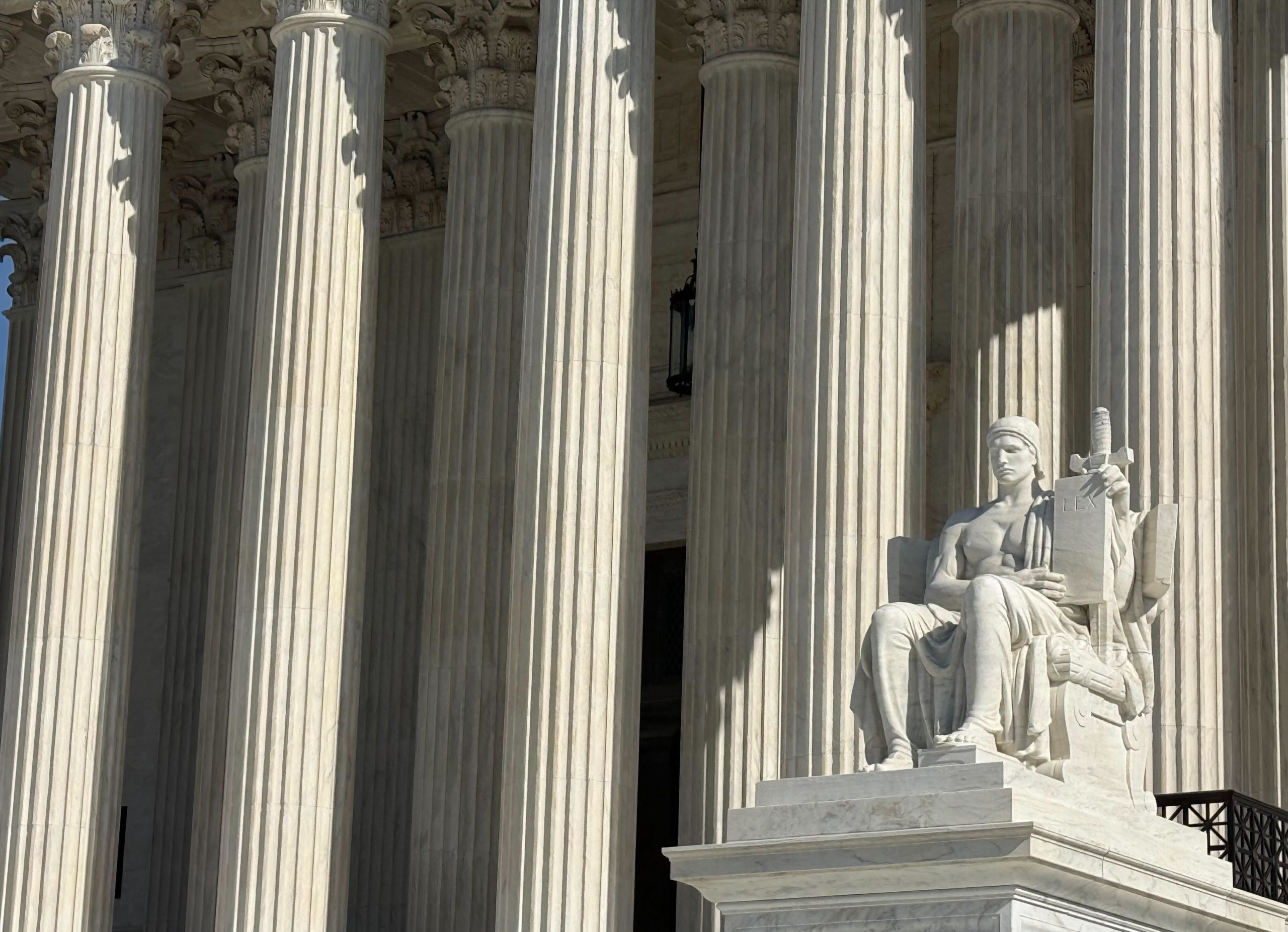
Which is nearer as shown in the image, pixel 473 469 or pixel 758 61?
pixel 758 61

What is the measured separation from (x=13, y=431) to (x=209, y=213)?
714 cm

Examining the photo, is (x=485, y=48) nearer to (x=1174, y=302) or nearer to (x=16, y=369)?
(x=16, y=369)

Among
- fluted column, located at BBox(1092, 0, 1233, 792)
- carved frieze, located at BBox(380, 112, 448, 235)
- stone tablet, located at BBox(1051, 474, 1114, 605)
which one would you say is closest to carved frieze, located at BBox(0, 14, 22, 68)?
carved frieze, located at BBox(380, 112, 448, 235)

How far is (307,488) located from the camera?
42.2 metres

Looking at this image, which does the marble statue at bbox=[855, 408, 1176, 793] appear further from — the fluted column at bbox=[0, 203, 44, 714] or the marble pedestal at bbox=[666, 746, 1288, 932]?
the fluted column at bbox=[0, 203, 44, 714]

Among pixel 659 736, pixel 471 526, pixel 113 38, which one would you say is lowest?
pixel 659 736

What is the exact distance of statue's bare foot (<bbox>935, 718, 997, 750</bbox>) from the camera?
2636cm

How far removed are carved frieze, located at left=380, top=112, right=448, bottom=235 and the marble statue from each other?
30.1 metres

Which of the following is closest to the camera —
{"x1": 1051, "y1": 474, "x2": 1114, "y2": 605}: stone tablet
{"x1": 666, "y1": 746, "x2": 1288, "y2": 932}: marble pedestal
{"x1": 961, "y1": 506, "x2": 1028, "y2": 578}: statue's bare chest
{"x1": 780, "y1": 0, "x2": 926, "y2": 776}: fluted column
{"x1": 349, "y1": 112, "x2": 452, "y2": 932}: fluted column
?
{"x1": 666, "y1": 746, "x2": 1288, "y2": 932}: marble pedestal

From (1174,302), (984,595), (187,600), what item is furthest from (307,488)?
(984,595)

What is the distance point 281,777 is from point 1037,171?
15.6 meters

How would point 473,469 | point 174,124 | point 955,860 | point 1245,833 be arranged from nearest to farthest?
point 955,860 < point 1245,833 < point 473,469 < point 174,124

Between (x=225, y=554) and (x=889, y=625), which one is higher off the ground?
(x=225, y=554)

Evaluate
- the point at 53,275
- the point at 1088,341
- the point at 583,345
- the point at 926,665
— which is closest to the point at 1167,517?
the point at 926,665
